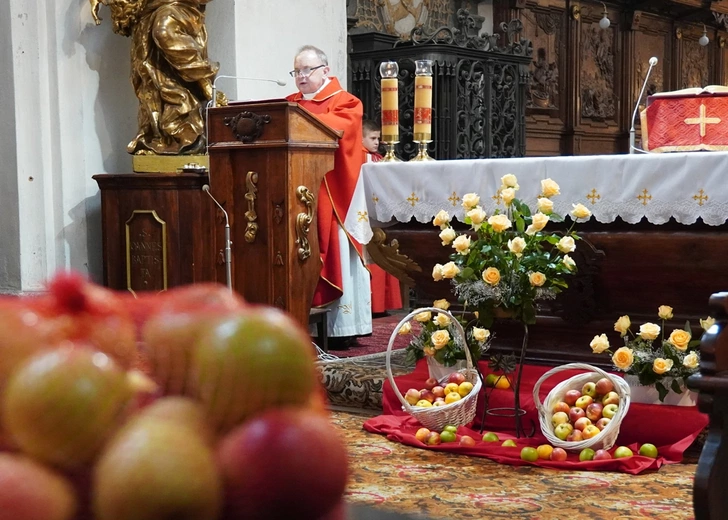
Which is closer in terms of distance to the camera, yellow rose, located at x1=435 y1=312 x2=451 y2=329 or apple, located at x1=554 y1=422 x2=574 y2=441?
apple, located at x1=554 y1=422 x2=574 y2=441

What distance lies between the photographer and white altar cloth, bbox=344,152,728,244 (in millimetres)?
4363

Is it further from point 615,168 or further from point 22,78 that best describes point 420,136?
point 22,78

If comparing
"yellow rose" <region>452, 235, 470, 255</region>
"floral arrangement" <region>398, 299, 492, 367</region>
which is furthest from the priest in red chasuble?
"yellow rose" <region>452, 235, 470, 255</region>

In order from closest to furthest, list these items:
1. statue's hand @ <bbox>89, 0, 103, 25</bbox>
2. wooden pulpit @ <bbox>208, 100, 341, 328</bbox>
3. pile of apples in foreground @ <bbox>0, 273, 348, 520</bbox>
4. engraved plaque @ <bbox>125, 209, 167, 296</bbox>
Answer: pile of apples in foreground @ <bbox>0, 273, 348, 520</bbox> < wooden pulpit @ <bbox>208, 100, 341, 328</bbox> < engraved plaque @ <bbox>125, 209, 167, 296</bbox> < statue's hand @ <bbox>89, 0, 103, 25</bbox>

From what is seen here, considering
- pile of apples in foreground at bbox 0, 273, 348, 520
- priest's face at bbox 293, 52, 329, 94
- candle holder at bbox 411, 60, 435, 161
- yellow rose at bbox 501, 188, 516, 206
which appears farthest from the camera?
priest's face at bbox 293, 52, 329, 94

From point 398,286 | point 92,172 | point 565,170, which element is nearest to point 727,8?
point 398,286

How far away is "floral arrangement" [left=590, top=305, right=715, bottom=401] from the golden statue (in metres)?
4.17

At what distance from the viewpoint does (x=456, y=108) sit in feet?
30.1

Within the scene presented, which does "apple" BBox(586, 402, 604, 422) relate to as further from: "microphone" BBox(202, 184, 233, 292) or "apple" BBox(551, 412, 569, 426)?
"microphone" BBox(202, 184, 233, 292)

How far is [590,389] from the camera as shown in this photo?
4.33m

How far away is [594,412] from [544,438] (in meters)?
0.35

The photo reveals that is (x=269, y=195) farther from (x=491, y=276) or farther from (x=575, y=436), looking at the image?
(x=575, y=436)

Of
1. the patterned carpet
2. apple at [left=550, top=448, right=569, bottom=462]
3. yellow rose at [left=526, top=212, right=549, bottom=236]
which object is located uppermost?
yellow rose at [left=526, top=212, right=549, bottom=236]

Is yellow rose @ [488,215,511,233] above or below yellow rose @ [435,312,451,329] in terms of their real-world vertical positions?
above
